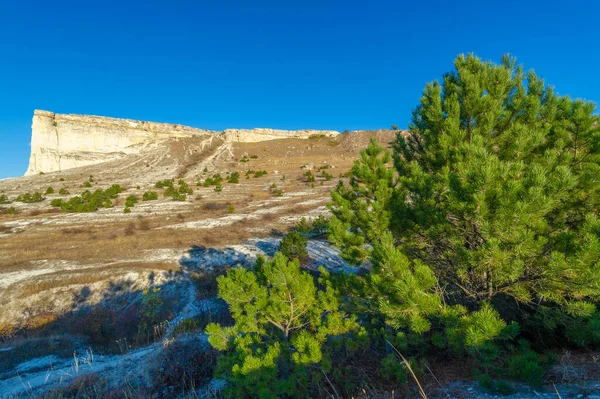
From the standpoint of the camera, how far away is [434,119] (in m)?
6.41

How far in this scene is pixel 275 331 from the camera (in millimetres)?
6309

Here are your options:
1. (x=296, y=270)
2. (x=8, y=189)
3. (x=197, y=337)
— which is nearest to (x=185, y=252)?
(x=197, y=337)

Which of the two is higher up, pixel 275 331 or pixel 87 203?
pixel 87 203

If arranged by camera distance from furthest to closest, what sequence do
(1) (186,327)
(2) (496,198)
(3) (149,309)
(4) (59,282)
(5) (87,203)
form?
(5) (87,203) < (4) (59,282) < (3) (149,309) < (1) (186,327) < (2) (496,198)

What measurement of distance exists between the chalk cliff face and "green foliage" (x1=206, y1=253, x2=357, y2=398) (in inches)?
Answer: 2767

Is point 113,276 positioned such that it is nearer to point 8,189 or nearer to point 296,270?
point 296,270

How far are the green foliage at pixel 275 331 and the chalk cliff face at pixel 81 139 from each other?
231 feet

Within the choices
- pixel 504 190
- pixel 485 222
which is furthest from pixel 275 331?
pixel 504 190

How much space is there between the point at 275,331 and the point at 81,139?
77.0 metres

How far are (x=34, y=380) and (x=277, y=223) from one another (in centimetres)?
1776

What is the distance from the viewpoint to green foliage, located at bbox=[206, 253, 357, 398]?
4934 millimetres

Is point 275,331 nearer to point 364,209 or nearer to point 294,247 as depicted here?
point 364,209

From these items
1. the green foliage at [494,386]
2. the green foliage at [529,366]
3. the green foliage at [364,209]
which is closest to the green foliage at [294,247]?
the green foliage at [364,209]

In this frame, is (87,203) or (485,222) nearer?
(485,222)
